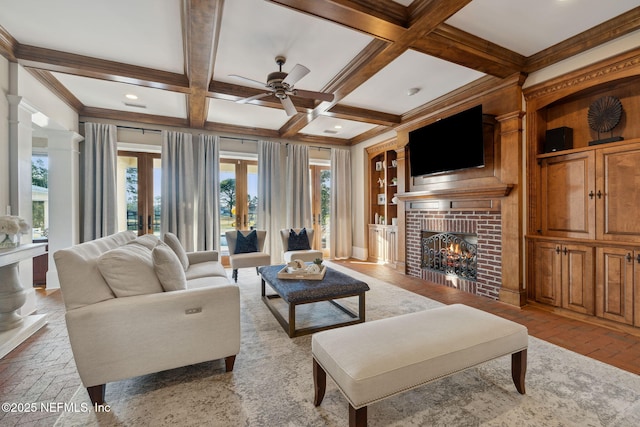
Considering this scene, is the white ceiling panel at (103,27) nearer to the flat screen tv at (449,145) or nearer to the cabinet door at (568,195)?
the flat screen tv at (449,145)

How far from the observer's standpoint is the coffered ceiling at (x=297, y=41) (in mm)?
2375

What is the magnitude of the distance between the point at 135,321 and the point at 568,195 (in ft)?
13.8

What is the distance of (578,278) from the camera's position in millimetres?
3006

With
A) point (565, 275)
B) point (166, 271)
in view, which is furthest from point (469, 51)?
point (166, 271)

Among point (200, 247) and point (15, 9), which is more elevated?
point (15, 9)

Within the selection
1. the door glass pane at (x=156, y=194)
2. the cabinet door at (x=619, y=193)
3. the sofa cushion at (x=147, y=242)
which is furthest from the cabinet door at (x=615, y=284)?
the door glass pane at (x=156, y=194)

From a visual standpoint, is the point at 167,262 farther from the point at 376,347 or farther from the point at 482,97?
the point at 482,97

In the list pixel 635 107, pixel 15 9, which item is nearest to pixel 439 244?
pixel 635 107

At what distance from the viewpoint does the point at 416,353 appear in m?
1.47

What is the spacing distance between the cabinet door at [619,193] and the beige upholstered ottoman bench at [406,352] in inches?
77.8

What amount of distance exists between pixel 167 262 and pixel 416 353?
1.71 m

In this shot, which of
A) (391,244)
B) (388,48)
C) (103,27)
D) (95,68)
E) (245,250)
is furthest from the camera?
(391,244)

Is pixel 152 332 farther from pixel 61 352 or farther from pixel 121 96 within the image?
pixel 121 96

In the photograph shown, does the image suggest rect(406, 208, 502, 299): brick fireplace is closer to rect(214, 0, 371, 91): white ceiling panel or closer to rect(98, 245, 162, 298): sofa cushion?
rect(214, 0, 371, 91): white ceiling panel
